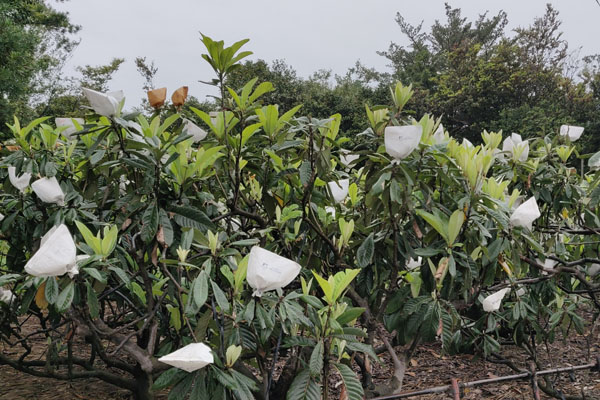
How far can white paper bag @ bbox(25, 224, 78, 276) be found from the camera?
106 centimetres

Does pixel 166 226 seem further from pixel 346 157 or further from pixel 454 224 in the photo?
pixel 346 157

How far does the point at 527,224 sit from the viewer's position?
4.72ft


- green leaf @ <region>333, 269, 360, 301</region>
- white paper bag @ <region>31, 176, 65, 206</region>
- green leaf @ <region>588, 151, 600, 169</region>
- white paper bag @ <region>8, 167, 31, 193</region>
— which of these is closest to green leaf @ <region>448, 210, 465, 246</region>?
green leaf @ <region>333, 269, 360, 301</region>

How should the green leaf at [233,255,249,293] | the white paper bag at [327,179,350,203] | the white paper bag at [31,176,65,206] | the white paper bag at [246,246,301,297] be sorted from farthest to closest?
the white paper bag at [327,179,350,203], the white paper bag at [31,176,65,206], the green leaf at [233,255,249,293], the white paper bag at [246,246,301,297]

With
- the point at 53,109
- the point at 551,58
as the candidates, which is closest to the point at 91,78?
the point at 53,109

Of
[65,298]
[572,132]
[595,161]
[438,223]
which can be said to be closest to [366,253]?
[438,223]

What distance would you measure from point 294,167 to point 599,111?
56.3 feet

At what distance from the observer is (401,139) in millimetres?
1300

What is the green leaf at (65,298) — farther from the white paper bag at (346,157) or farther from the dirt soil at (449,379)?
the dirt soil at (449,379)

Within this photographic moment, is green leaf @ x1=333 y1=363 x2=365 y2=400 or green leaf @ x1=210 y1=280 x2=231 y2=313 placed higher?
green leaf @ x1=210 y1=280 x2=231 y2=313

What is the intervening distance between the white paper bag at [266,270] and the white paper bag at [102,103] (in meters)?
0.59

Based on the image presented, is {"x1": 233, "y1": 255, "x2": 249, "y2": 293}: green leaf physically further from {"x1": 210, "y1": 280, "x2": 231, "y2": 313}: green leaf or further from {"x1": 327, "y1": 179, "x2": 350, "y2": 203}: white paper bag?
{"x1": 327, "y1": 179, "x2": 350, "y2": 203}: white paper bag

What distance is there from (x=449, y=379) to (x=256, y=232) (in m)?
1.99

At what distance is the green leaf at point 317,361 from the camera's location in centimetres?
109
